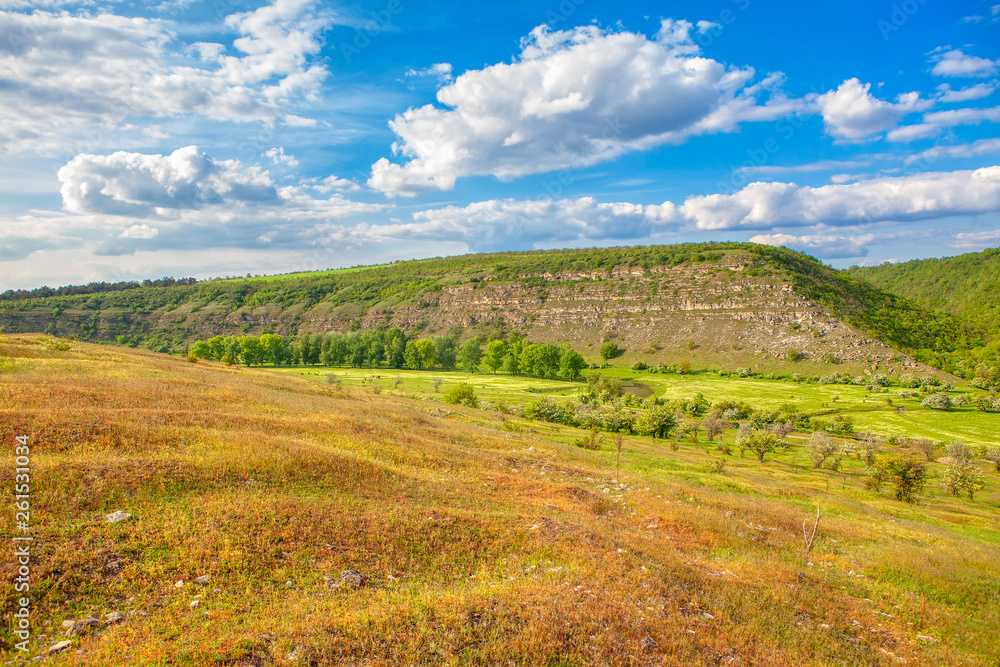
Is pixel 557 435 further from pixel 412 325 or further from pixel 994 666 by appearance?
pixel 412 325

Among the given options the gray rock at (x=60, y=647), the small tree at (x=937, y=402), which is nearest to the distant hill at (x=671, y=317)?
the small tree at (x=937, y=402)

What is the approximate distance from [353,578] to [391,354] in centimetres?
12948

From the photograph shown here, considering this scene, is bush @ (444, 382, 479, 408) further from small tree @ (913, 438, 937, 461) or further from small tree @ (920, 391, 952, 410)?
small tree @ (920, 391, 952, 410)

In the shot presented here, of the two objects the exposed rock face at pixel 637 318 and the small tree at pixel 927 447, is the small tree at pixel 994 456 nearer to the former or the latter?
the small tree at pixel 927 447

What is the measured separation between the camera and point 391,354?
443 ft

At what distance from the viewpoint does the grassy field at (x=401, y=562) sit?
7.48 meters

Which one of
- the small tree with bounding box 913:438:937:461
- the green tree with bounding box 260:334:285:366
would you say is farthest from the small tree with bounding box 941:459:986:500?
the green tree with bounding box 260:334:285:366

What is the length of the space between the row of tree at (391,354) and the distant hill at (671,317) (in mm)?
38484

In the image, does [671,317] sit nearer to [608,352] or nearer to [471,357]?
[608,352]

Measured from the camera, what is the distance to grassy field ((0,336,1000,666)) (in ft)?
24.5

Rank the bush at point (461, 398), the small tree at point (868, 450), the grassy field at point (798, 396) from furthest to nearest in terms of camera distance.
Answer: the grassy field at point (798, 396)
the bush at point (461, 398)
the small tree at point (868, 450)

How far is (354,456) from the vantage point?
1641 centimetres

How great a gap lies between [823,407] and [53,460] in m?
97.9

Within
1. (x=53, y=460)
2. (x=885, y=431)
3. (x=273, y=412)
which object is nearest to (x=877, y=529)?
(x=273, y=412)
